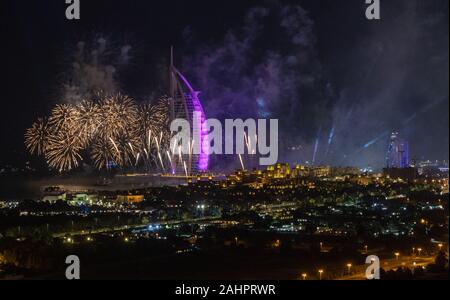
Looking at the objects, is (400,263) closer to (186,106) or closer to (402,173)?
(186,106)

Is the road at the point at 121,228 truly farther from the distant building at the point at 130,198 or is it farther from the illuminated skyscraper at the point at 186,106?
the illuminated skyscraper at the point at 186,106

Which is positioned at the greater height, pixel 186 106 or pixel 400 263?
pixel 186 106

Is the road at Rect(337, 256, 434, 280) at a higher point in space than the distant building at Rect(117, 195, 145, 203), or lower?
lower

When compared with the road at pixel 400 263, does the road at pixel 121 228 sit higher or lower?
higher

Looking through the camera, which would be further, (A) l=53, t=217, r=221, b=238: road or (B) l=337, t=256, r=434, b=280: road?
(A) l=53, t=217, r=221, b=238: road

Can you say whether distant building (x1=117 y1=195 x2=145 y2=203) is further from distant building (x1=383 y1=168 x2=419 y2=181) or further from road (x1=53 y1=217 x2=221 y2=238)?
distant building (x1=383 y1=168 x2=419 y2=181)

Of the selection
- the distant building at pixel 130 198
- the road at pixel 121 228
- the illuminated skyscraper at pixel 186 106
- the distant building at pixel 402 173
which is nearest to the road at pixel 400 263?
the road at pixel 121 228

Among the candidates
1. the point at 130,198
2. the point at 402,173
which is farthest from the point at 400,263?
the point at 402,173

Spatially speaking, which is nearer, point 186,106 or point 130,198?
point 130,198

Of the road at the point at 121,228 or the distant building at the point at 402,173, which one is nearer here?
the road at the point at 121,228

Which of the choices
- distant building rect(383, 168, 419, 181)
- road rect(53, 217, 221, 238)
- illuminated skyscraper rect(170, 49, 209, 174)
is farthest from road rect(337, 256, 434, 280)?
distant building rect(383, 168, 419, 181)
